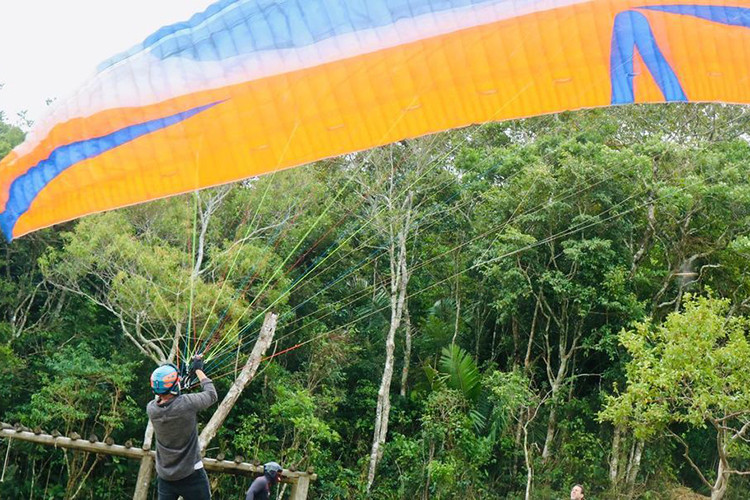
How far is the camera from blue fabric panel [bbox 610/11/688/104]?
17.7 feet

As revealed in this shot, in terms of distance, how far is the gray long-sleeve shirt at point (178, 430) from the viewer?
3.83 metres

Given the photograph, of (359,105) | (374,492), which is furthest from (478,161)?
(359,105)

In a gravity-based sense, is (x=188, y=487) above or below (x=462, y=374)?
above

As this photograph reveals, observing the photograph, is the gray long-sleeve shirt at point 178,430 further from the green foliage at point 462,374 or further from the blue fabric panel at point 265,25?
A: the green foliage at point 462,374

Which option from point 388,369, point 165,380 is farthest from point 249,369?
point 165,380

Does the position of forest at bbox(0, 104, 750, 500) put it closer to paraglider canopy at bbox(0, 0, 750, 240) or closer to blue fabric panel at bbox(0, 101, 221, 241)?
paraglider canopy at bbox(0, 0, 750, 240)

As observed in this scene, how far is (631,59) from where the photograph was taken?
217 inches

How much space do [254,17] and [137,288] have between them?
8436mm

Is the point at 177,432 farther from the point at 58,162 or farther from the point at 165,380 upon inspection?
the point at 58,162

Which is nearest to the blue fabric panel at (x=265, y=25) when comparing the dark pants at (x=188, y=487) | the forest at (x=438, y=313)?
the dark pants at (x=188, y=487)

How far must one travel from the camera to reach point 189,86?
496 cm

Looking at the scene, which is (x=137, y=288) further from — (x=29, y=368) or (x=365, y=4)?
(x=365, y=4)

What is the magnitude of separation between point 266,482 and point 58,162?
2296 mm

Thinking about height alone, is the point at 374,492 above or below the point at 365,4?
below
